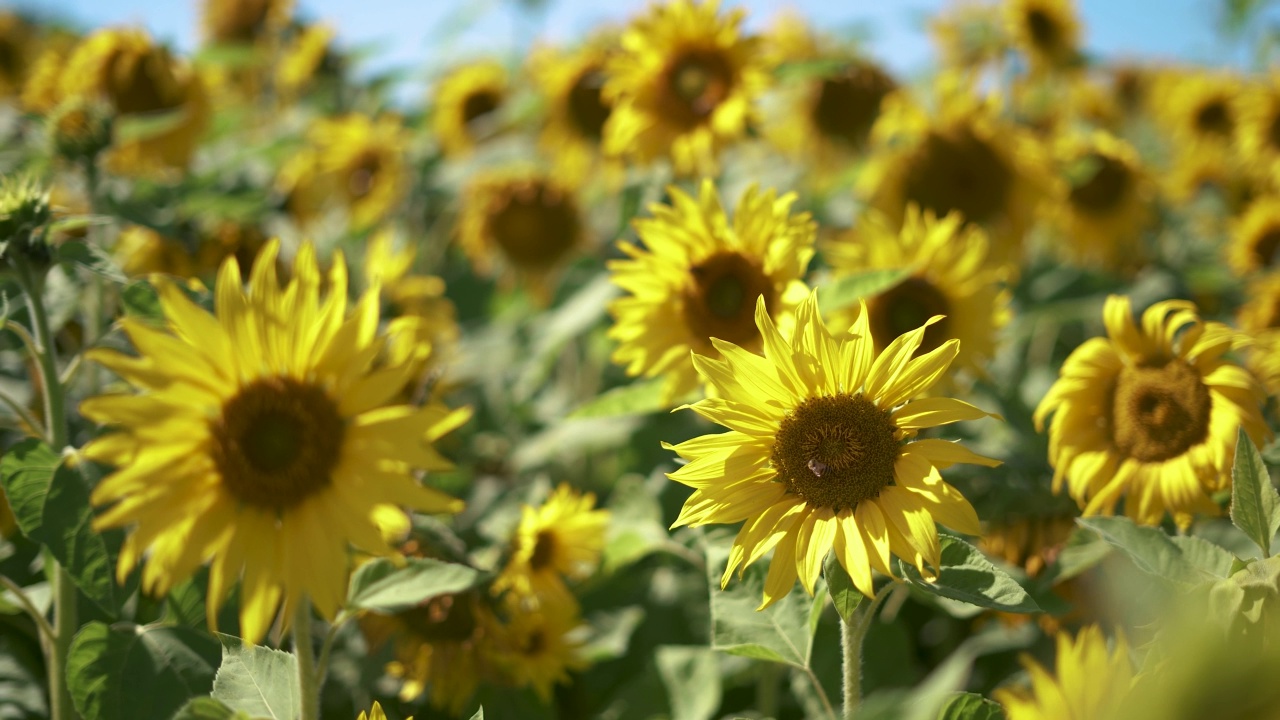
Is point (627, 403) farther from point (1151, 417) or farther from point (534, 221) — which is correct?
point (534, 221)

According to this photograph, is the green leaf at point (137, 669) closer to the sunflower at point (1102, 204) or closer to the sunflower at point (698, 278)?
the sunflower at point (698, 278)

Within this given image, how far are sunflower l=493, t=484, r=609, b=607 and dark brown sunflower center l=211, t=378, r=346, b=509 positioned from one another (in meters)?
0.66

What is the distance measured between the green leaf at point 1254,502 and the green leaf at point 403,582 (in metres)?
1.00

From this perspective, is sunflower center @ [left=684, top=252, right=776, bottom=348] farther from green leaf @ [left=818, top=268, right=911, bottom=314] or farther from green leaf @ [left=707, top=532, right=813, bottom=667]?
green leaf @ [left=707, top=532, right=813, bottom=667]

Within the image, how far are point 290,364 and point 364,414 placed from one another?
4.7 inches

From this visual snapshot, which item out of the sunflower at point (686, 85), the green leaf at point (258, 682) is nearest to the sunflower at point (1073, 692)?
the green leaf at point (258, 682)

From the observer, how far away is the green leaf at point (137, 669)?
1399 mm

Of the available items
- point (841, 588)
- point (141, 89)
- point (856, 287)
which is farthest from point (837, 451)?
point (141, 89)

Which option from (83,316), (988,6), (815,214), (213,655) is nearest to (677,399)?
(213,655)

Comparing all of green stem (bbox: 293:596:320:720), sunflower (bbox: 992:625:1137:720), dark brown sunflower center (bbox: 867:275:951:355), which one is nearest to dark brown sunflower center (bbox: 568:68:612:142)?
dark brown sunflower center (bbox: 867:275:951:355)

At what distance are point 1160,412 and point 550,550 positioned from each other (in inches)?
44.2

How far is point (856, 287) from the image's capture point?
165 cm

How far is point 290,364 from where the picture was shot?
1.25 m

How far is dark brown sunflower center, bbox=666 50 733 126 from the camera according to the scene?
2.51m
